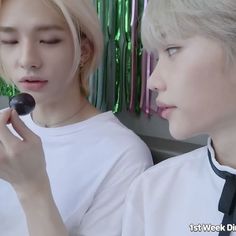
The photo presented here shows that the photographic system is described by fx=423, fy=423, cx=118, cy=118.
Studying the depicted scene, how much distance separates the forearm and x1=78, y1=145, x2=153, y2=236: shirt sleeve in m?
0.09

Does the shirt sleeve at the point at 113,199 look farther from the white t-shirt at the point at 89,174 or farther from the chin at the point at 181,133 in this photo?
the chin at the point at 181,133

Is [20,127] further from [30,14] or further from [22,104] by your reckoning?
[30,14]

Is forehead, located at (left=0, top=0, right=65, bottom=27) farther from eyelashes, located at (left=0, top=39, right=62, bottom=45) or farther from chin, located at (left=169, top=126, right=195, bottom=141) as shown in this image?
chin, located at (left=169, top=126, right=195, bottom=141)

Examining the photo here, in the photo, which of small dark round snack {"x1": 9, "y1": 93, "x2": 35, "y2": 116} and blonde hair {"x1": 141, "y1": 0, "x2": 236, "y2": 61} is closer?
blonde hair {"x1": 141, "y1": 0, "x2": 236, "y2": 61}

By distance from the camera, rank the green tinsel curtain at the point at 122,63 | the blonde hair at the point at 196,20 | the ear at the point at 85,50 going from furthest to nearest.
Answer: the green tinsel curtain at the point at 122,63, the ear at the point at 85,50, the blonde hair at the point at 196,20

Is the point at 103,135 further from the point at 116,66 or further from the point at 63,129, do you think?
the point at 116,66

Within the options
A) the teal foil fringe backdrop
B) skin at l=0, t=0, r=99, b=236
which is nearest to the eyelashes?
skin at l=0, t=0, r=99, b=236

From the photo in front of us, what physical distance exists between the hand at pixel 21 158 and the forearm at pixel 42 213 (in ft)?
0.04

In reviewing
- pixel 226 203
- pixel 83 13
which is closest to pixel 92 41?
pixel 83 13

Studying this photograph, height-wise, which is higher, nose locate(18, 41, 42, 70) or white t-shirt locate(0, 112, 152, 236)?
nose locate(18, 41, 42, 70)

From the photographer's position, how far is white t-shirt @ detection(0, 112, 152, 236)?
2.67 ft

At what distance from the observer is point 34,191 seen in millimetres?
722

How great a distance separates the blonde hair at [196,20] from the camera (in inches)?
22.5

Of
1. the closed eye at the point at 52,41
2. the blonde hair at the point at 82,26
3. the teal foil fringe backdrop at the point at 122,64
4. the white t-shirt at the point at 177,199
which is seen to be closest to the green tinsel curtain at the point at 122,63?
the teal foil fringe backdrop at the point at 122,64
